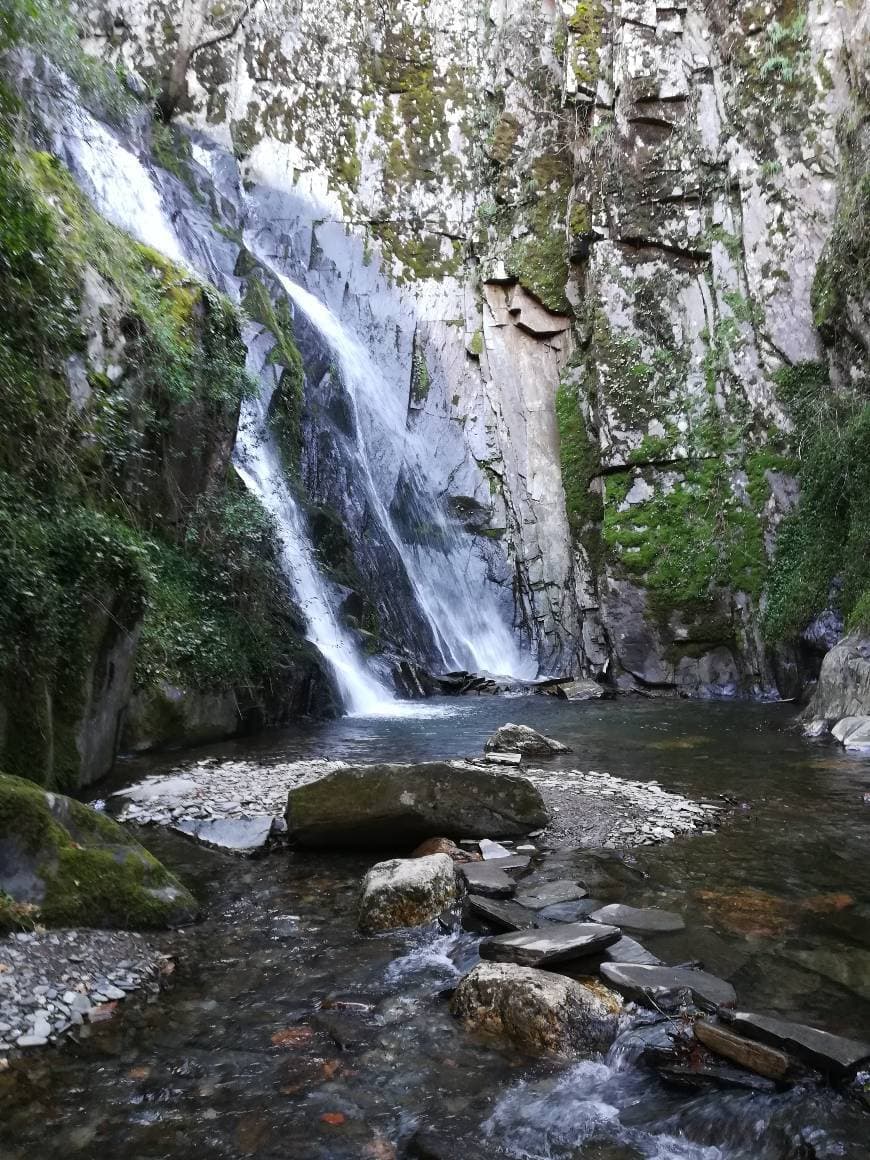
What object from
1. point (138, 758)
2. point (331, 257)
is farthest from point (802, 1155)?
point (331, 257)

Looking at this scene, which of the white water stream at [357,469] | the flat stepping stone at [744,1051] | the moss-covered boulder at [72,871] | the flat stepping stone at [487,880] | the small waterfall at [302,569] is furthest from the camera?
the white water stream at [357,469]

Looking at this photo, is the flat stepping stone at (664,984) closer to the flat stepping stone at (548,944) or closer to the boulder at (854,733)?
the flat stepping stone at (548,944)

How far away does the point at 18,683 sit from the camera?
583 centimetres

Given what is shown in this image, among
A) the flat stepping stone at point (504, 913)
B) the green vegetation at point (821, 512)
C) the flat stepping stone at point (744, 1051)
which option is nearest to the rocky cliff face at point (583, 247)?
the green vegetation at point (821, 512)

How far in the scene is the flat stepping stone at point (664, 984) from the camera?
339 cm

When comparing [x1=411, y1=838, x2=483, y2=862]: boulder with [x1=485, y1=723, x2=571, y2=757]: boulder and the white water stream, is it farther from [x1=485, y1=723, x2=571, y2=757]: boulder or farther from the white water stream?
the white water stream

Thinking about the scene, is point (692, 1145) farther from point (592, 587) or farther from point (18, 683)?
point (592, 587)

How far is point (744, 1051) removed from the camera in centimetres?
294

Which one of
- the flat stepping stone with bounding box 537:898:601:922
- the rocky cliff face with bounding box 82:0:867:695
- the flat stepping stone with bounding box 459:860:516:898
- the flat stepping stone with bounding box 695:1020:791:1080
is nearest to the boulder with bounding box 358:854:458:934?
the flat stepping stone with bounding box 459:860:516:898

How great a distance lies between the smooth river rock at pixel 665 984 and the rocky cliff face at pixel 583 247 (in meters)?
13.2

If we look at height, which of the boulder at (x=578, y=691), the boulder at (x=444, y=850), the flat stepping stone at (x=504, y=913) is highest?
the boulder at (x=578, y=691)

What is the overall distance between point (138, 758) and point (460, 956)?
222 inches

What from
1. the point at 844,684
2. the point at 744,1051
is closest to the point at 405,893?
the point at 744,1051

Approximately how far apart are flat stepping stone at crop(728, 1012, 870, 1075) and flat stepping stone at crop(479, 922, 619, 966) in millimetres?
791
